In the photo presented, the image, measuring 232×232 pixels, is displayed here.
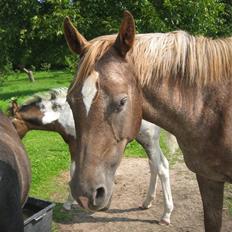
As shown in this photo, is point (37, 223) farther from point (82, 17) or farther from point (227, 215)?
point (82, 17)

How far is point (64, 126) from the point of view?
4.55m

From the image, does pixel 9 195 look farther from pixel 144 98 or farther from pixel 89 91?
pixel 144 98

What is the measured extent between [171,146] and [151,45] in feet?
7.40

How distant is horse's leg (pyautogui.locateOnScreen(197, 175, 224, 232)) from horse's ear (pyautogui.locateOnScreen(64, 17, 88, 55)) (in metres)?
1.31

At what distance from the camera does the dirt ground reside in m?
4.26

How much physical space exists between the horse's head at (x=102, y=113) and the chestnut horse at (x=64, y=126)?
2.29 metres

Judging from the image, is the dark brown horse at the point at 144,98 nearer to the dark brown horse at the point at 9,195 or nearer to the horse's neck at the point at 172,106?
the horse's neck at the point at 172,106

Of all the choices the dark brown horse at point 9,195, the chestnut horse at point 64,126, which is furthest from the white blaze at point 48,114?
the dark brown horse at point 9,195

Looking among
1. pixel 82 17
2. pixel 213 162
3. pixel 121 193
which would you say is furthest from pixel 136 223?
pixel 82 17

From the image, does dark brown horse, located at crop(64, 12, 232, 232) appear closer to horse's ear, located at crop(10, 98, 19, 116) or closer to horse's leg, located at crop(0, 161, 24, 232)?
horse's leg, located at crop(0, 161, 24, 232)

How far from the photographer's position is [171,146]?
4332 millimetres

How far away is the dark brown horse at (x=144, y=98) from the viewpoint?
6.67 feet

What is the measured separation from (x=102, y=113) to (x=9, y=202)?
929 millimetres

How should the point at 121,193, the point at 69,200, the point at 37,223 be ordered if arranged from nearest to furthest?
the point at 37,223, the point at 69,200, the point at 121,193
